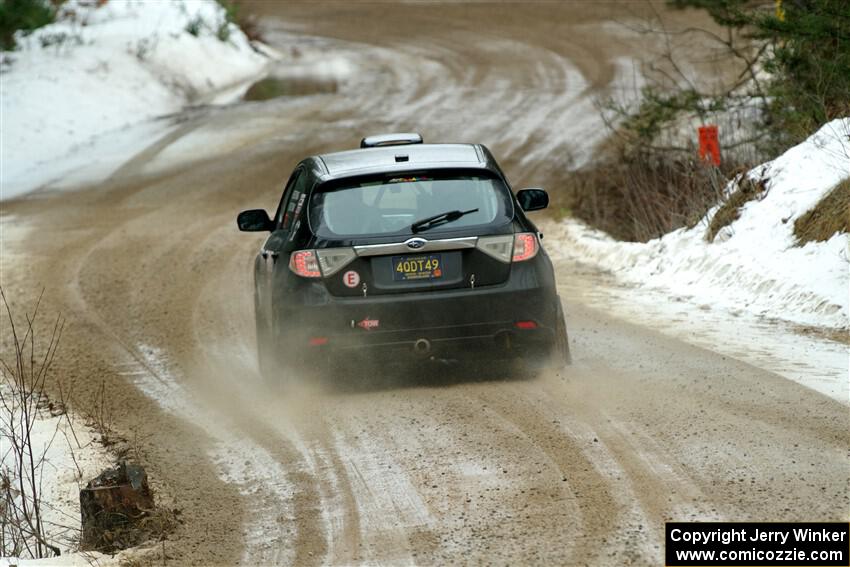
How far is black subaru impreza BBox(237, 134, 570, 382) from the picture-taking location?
30.4 feet

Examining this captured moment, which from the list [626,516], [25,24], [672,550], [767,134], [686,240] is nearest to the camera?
[672,550]

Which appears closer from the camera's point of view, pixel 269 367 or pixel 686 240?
pixel 269 367

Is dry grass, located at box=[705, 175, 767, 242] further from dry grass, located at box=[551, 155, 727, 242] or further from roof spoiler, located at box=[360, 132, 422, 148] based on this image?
roof spoiler, located at box=[360, 132, 422, 148]

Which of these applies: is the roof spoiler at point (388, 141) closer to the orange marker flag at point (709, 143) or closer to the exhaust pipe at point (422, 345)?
the exhaust pipe at point (422, 345)

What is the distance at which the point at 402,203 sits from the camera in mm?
9539

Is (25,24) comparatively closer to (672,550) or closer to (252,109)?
(252,109)

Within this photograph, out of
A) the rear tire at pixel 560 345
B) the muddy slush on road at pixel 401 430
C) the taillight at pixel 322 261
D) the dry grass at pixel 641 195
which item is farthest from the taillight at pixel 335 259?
the dry grass at pixel 641 195

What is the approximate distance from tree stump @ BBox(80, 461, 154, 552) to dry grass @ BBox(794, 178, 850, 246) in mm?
7664

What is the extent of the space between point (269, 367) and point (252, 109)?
18.8 metres

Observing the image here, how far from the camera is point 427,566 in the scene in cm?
605

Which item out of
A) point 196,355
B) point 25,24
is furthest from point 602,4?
point 196,355

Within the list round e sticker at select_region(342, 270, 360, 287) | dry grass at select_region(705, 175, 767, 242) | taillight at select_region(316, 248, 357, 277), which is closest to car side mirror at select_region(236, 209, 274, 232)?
taillight at select_region(316, 248, 357, 277)

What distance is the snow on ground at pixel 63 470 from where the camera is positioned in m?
7.06
